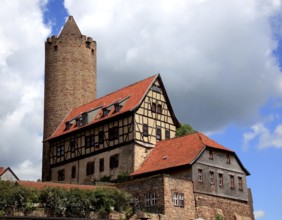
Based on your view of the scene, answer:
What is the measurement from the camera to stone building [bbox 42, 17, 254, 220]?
148 ft

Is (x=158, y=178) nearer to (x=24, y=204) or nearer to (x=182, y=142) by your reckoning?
(x=182, y=142)

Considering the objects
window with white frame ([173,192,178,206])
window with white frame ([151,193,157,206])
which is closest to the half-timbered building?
window with white frame ([151,193,157,206])

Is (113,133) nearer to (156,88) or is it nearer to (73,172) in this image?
(156,88)

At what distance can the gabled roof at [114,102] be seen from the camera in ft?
172

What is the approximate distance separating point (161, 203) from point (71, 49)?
2790 centimetres

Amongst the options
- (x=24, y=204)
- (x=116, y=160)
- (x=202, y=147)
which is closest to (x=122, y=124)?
(x=116, y=160)

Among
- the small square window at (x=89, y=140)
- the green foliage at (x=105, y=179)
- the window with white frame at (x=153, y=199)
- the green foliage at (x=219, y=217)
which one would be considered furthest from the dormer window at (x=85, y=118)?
the green foliage at (x=219, y=217)

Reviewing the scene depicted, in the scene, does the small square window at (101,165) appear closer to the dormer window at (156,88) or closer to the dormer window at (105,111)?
the dormer window at (105,111)

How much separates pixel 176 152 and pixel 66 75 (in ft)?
68.8

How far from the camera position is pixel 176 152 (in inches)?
1903

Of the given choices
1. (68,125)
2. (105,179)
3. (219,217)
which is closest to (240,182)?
(219,217)

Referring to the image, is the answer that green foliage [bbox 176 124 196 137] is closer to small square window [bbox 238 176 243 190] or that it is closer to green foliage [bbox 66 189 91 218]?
small square window [bbox 238 176 243 190]

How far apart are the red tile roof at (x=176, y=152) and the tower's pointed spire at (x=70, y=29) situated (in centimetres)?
2118

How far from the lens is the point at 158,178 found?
43688 mm
